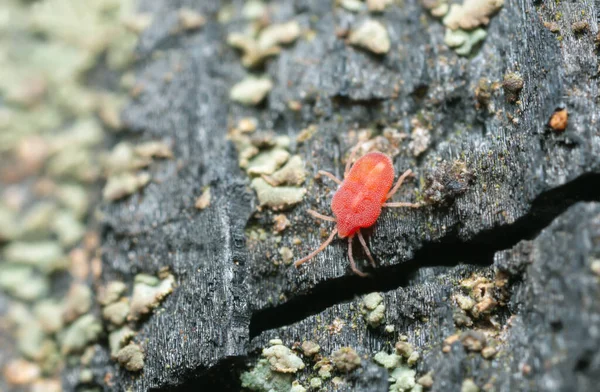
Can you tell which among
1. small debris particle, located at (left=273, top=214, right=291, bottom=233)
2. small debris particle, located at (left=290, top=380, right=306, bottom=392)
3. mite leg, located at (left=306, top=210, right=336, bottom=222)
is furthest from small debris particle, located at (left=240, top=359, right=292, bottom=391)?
mite leg, located at (left=306, top=210, right=336, bottom=222)

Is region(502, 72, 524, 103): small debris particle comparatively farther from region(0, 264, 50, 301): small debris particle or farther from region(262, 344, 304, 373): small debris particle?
region(0, 264, 50, 301): small debris particle

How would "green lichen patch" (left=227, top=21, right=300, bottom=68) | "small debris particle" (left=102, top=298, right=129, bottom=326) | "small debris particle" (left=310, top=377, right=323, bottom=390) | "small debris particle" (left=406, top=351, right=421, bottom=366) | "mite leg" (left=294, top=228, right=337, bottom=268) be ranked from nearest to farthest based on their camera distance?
"small debris particle" (left=406, top=351, right=421, bottom=366) < "small debris particle" (left=310, top=377, right=323, bottom=390) < "mite leg" (left=294, top=228, right=337, bottom=268) < "small debris particle" (left=102, top=298, right=129, bottom=326) < "green lichen patch" (left=227, top=21, right=300, bottom=68)

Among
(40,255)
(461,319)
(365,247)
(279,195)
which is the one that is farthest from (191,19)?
(461,319)

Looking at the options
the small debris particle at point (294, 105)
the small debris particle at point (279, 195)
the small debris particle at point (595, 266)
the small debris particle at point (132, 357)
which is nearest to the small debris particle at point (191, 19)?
the small debris particle at point (294, 105)

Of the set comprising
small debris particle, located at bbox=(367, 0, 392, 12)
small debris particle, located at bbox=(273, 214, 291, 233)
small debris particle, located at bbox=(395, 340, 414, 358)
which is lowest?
small debris particle, located at bbox=(395, 340, 414, 358)

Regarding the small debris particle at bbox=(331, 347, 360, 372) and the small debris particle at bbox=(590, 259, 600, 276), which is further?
the small debris particle at bbox=(331, 347, 360, 372)

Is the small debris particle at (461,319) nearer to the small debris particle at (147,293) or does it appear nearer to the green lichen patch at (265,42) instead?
the small debris particle at (147,293)
